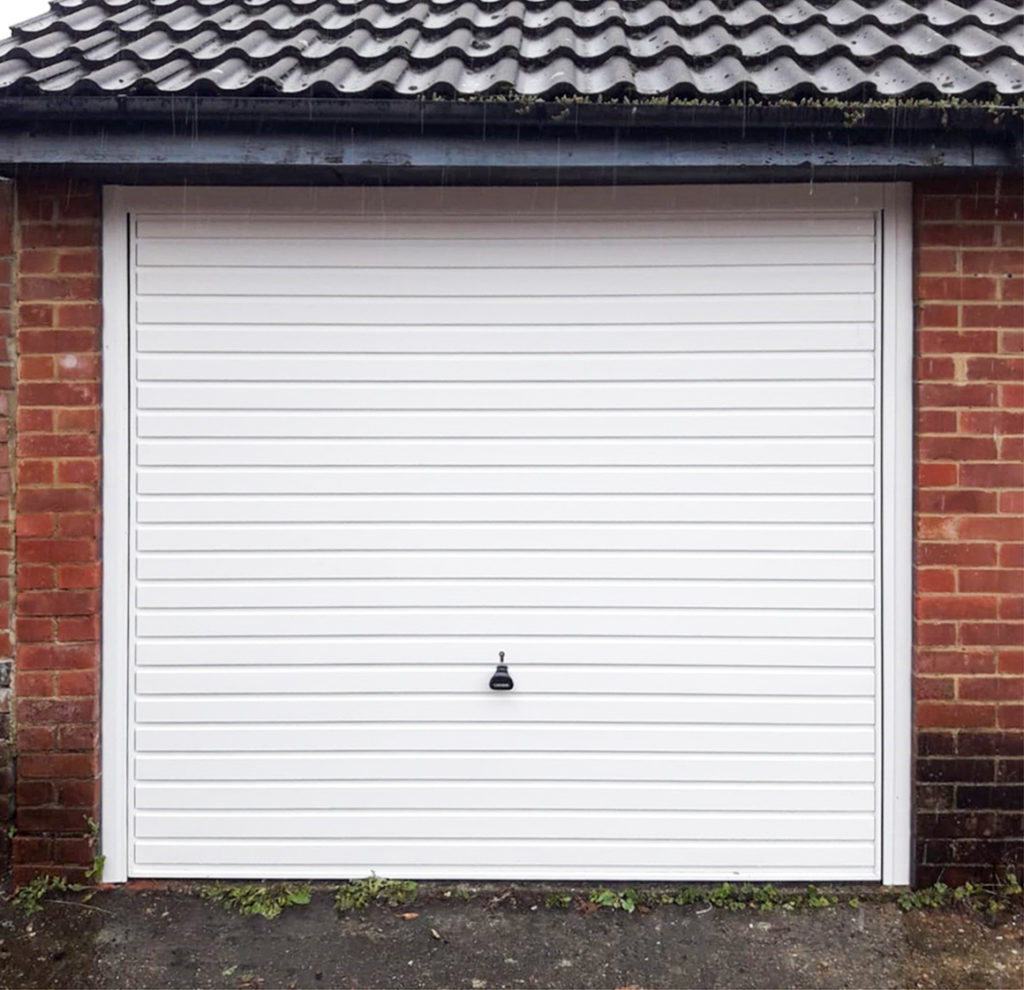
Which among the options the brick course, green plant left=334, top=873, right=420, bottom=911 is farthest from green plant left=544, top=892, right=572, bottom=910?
the brick course

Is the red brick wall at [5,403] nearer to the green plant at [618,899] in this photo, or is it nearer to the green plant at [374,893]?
the green plant at [374,893]

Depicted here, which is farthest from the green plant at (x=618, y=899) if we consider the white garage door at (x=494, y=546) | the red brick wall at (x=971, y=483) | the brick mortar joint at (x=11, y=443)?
the brick mortar joint at (x=11, y=443)

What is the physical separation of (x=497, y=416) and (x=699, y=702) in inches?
59.0

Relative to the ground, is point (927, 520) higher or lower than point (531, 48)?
lower

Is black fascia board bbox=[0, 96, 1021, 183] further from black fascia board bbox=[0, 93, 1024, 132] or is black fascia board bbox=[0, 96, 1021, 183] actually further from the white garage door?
the white garage door

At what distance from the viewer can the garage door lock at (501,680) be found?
3.67 meters

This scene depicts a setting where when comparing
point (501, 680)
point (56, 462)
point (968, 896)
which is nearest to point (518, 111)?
point (501, 680)

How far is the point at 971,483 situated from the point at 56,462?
380cm

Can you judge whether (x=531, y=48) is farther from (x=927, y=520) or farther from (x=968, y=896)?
(x=968, y=896)

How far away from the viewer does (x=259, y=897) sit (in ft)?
11.8

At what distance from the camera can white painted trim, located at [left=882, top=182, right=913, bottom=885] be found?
3.62 m

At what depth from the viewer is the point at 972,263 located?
3561 mm

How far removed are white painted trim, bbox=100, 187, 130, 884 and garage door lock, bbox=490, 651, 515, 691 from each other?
1575mm

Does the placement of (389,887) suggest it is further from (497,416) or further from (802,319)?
(802,319)
